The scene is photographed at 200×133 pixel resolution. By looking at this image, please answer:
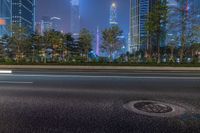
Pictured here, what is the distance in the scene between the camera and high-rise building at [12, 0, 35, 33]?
112 metres

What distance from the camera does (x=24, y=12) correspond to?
4847 inches

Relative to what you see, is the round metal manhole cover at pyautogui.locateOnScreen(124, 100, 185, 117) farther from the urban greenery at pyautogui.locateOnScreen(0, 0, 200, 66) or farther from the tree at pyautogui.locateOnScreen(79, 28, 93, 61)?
the tree at pyautogui.locateOnScreen(79, 28, 93, 61)

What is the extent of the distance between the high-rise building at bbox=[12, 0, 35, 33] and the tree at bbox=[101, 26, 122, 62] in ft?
246

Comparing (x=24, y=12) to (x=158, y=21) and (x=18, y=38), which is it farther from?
(x=158, y=21)

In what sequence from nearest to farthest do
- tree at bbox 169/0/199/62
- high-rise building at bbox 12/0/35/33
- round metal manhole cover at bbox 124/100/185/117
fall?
1. round metal manhole cover at bbox 124/100/185/117
2. tree at bbox 169/0/199/62
3. high-rise building at bbox 12/0/35/33

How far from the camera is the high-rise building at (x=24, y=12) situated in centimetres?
11175

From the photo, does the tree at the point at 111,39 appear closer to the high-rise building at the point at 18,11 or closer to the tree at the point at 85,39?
the tree at the point at 85,39

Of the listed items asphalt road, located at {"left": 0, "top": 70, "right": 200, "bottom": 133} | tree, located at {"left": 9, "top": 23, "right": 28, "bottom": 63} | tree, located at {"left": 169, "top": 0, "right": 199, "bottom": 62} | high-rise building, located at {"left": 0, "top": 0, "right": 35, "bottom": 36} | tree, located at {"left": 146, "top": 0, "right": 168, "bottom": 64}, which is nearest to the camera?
asphalt road, located at {"left": 0, "top": 70, "right": 200, "bottom": 133}

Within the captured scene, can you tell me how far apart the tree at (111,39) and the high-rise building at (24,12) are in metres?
74.9

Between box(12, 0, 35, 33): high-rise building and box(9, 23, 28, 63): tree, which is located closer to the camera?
box(9, 23, 28, 63): tree

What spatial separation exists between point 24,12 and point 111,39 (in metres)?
97.9

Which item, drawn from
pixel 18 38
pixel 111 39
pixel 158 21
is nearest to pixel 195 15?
pixel 158 21

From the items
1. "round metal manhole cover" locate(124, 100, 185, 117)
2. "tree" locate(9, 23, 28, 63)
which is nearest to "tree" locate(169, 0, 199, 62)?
"tree" locate(9, 23, 28, 63)

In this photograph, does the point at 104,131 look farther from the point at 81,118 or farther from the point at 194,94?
the point at 194,94
